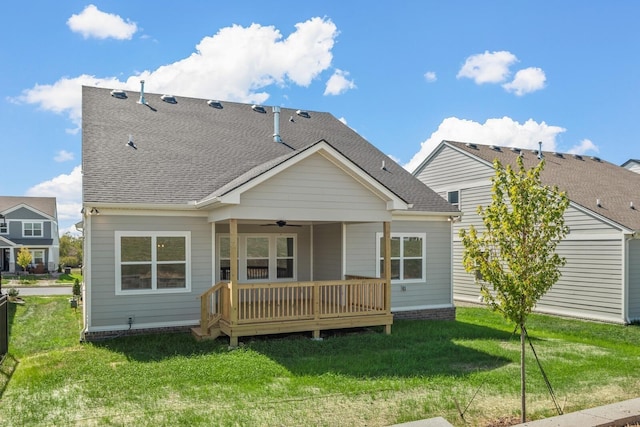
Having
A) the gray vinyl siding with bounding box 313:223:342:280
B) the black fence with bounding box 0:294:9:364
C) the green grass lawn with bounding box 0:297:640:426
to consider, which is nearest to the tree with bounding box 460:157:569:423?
the green grass lawn with bounding box 0:297:640:426

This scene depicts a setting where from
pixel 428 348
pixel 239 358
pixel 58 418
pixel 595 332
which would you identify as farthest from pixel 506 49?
pixel 58 418

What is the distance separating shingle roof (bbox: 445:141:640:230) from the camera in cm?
1655

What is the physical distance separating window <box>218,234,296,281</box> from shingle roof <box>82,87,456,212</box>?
6.49 ft

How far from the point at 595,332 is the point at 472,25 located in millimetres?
9091

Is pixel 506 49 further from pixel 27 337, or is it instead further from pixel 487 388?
pixel 27 337

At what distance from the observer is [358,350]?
1035 cm

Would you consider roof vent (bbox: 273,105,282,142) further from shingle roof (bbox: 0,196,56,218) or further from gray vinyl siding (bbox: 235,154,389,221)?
shingle roof (bbox: 0,196,56,218)

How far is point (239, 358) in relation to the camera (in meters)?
9.38

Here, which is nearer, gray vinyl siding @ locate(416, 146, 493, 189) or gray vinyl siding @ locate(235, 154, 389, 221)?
gray vinyl siding @ locate(235, 154, 389, 221)

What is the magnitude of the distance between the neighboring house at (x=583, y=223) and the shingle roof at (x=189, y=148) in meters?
4.72

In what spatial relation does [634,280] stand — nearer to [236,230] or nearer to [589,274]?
[589,274]

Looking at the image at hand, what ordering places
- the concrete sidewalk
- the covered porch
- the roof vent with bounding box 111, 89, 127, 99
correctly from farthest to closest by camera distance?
the roof vent with bounding box 111, 89, 127, 99
the covered porch
the concrete sidewalk

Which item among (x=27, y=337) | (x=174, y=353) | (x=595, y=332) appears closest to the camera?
(x=174, y=353)

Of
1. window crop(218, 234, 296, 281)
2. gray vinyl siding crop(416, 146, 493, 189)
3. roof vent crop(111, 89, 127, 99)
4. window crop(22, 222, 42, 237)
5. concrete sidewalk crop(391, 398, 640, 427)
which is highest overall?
roof vent crop(111, 89, 127, 99)
